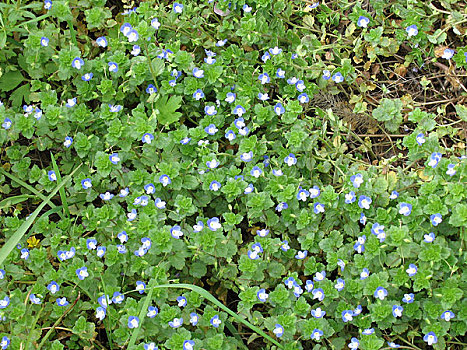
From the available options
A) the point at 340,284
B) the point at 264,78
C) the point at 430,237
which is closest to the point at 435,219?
the point at 430,237

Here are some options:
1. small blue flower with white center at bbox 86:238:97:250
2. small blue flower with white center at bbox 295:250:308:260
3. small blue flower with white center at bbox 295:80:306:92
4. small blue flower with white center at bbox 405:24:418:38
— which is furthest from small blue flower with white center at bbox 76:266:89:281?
small blue flower with white center at bbox 405:24:418:38

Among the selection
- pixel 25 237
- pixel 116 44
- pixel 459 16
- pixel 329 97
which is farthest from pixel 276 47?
pixel 25 237

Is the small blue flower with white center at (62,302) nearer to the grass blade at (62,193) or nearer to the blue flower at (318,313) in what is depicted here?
the grass blade at (62,193)

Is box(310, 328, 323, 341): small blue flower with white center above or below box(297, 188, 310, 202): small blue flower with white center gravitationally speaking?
below

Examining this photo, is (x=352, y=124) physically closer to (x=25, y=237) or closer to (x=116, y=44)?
(x=116, y=44)

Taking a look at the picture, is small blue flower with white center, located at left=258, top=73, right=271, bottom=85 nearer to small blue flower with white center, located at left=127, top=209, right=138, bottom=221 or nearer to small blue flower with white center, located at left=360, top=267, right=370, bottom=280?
small blue flower with white center, located at left=127, top=209, right=138, bottom=221

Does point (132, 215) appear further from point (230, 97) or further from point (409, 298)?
point (409, 298)

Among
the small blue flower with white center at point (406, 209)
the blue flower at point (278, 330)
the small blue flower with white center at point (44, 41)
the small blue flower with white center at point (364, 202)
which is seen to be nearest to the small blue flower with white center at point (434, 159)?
the small blue flower with white center at point (406, 209)
